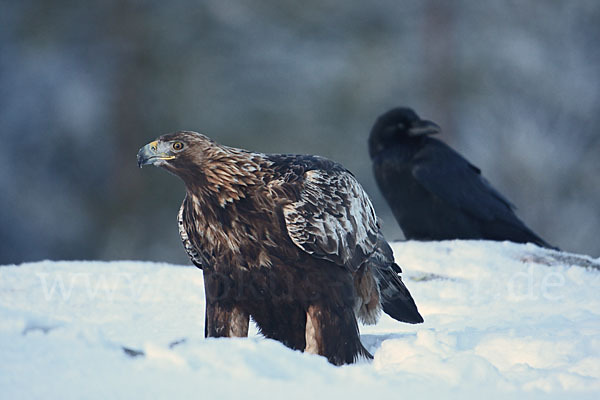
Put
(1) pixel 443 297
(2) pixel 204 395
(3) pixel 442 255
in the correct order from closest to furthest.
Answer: (2) pixel 204 395 < (1) pixel 443 297 < (3) pixel 442 255

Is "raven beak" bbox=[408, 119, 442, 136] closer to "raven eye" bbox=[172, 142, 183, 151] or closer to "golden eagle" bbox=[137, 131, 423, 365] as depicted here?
"golden eagle" bbox=[137, 131, 423, 365]

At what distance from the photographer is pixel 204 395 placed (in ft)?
8.05

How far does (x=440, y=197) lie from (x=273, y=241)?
3634 mm

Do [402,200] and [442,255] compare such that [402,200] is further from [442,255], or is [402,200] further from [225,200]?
[225,200]

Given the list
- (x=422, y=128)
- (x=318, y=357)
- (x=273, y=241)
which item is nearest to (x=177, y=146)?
(x=273, y=241)

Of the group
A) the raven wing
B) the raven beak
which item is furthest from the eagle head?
the raven beak

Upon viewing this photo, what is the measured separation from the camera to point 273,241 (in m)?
3.71

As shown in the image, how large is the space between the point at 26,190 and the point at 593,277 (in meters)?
12.8

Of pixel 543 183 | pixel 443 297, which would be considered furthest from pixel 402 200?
pixel 543 183

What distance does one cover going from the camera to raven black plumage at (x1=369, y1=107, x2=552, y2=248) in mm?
7055

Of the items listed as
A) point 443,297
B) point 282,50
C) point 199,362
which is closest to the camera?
point 199,362

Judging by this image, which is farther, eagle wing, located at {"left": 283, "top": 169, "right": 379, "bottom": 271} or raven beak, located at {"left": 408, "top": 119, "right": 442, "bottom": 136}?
raven beak, located at {"left": 408, "top": 119, "right": 442, "bottom": 136}

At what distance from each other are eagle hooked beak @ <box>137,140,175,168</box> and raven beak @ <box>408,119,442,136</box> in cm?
394

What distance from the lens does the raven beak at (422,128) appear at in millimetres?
7430
